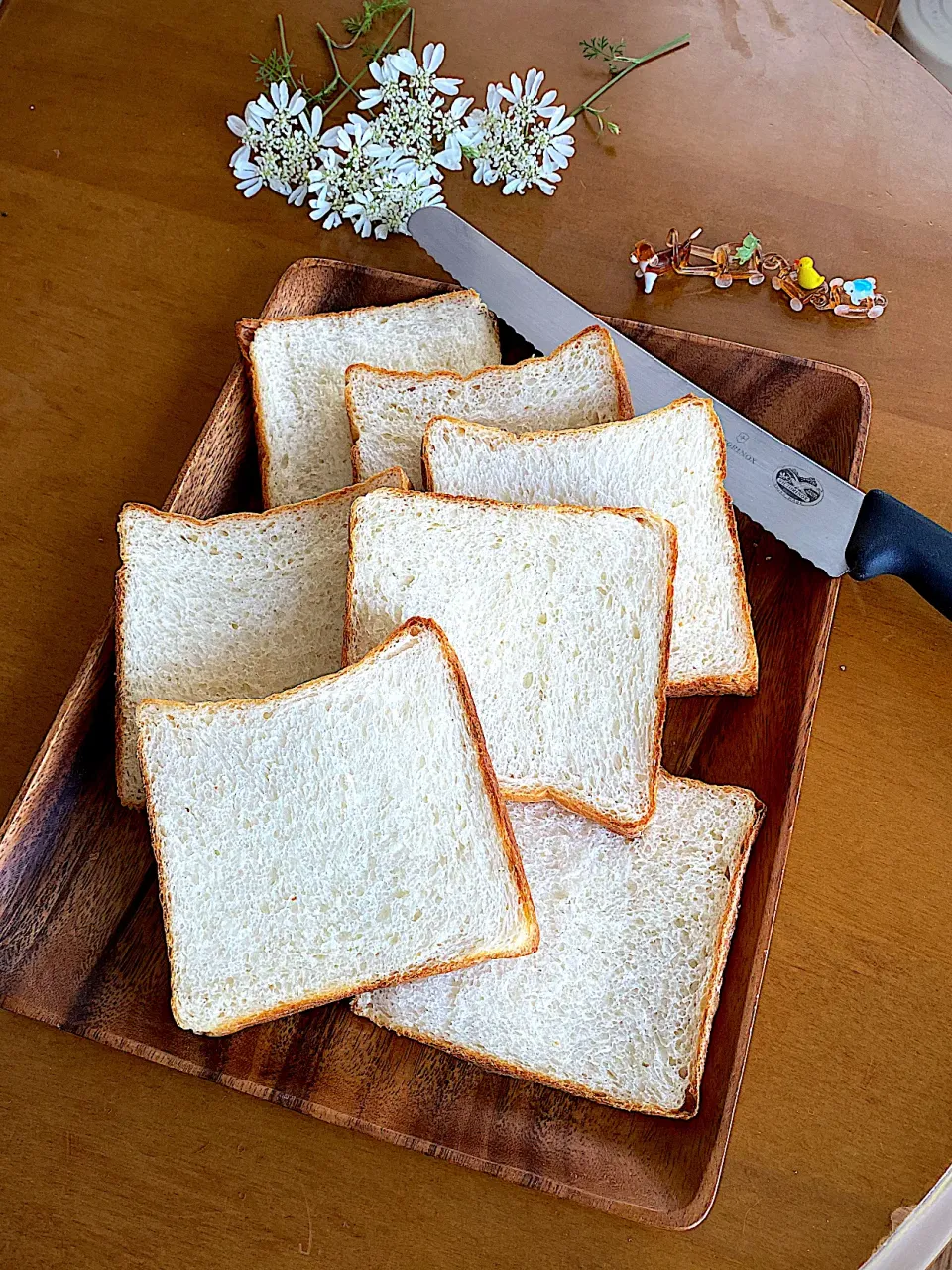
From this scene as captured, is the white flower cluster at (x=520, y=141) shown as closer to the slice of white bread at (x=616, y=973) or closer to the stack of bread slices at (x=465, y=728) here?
the stack of bread slices at (x=465, y=728)

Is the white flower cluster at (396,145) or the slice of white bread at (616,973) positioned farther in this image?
the white flower cluster at (396,145)

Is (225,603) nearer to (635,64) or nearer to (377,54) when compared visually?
(377,54)

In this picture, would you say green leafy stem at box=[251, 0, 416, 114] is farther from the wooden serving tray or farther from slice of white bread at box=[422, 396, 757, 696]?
slice of white bread at box=[422, 396, 757, 696]

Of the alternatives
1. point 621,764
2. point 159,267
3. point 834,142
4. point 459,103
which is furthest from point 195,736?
point 834,142

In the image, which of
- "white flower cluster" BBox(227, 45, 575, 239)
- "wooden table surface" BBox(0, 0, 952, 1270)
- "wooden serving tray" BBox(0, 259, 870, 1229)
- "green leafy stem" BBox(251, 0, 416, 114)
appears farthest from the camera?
"green leafy stem" BBox(251, 0, 416, 114)

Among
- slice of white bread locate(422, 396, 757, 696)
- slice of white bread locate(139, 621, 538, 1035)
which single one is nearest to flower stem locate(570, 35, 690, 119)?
slice of white bread locate(422, 396, 757, 696)

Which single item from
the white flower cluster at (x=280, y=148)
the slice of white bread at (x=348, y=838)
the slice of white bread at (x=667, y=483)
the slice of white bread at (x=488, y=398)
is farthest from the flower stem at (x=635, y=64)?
the slice of white bread at (x=348, y=838)

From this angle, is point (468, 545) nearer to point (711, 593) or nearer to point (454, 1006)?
point (711, 593)

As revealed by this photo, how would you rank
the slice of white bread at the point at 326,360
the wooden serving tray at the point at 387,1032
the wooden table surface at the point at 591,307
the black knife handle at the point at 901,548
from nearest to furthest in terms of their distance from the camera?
the wooden serving tray at the point at 387,1032 → the wooden table surface at the point at 591,307 → the black knife handle at the point at 901,548 → the slice of white bread at the point at 326,360
